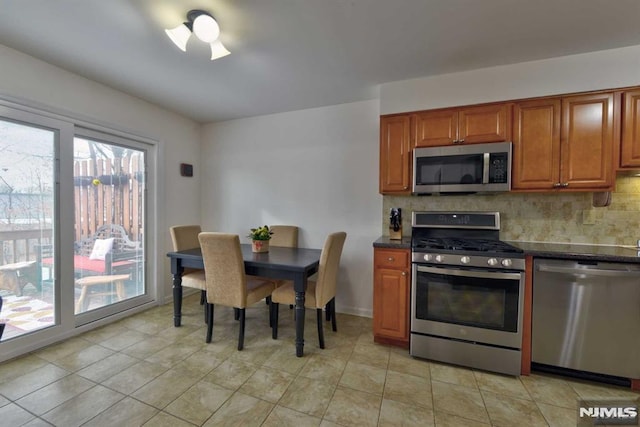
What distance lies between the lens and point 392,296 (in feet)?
7.59

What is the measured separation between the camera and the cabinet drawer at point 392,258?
7.44ft

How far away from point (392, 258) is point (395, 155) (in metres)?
1.00

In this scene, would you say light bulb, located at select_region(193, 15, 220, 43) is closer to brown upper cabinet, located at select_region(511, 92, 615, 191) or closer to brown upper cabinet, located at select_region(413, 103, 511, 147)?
brown upper cabinet, located at select_region(413, 103, 511, 147)

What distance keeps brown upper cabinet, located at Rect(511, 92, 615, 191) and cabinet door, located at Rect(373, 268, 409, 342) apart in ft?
4.23

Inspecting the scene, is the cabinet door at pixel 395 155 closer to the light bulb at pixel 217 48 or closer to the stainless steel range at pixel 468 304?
the stainless steel range at pixel 468 304

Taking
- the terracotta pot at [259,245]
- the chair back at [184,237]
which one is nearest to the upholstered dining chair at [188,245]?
the chair back at [184,237]

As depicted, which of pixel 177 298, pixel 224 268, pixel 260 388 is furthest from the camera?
pixel 177 298

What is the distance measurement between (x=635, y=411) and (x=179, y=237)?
3.96 m

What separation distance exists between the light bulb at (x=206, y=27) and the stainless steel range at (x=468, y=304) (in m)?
2.16

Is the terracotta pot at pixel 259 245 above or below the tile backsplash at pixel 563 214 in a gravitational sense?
below

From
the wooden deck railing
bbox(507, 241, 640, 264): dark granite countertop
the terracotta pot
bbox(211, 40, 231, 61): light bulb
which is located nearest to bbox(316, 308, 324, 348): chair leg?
the terracotta pot

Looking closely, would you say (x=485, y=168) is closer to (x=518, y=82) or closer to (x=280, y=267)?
(x=518, y=82)

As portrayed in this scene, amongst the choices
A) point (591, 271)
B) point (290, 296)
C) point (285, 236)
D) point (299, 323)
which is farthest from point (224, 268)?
point (591, 271)

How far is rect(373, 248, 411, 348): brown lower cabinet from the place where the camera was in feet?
7.45
